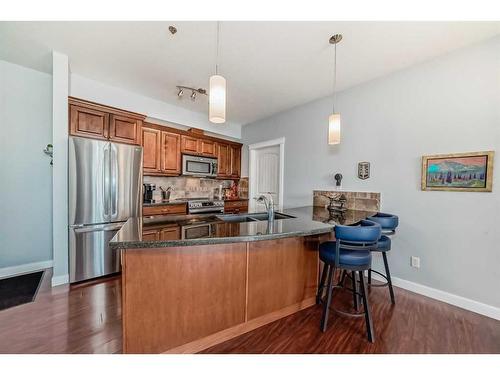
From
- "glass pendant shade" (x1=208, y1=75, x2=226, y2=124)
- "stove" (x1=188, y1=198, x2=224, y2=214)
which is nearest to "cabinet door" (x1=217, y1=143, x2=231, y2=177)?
"stove" (x1=188, y1=198, x2=224, y2=214)

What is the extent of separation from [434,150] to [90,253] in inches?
166

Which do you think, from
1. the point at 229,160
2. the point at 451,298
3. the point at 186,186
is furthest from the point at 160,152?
the point at 451,298

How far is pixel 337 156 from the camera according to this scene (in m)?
3.20

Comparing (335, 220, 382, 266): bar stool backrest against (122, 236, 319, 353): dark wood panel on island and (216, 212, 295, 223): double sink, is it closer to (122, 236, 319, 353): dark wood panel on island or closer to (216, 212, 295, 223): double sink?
(122, 236, 319, 353): dark wood panel on island

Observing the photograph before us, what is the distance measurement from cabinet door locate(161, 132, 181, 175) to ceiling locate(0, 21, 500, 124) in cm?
88

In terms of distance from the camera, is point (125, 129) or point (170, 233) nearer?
point (170, 233)

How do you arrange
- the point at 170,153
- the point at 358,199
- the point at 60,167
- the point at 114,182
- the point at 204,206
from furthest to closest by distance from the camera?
the point at 204,206, the point at 170,153, the point at 358,199, the point at 114,182, the point at 60,167

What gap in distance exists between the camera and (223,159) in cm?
461

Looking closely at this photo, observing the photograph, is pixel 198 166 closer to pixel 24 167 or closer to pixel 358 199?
pixel 24 167

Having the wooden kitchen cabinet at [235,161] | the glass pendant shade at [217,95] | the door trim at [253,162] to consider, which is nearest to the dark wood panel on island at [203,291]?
the glass pendant shade at [217,95]

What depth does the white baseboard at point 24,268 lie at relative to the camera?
8.64ft

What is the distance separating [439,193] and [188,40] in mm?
3108
